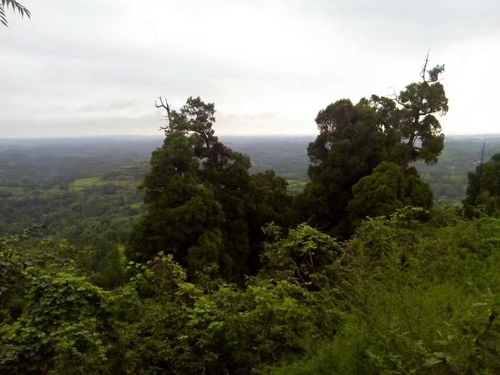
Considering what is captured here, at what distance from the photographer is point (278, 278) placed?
6.09 meters

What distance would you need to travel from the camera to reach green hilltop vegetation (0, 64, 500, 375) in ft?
10.7

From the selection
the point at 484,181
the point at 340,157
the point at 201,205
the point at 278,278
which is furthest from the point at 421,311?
the point at 484,181

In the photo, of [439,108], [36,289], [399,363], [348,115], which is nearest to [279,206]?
[348,115]

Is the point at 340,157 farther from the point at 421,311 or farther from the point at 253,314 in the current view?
the point at 421,311

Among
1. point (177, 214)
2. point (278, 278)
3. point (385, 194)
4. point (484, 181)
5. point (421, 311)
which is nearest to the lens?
point (421, 311)

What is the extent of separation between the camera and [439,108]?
1341 cm

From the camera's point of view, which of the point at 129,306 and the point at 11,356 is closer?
the point at 11,356

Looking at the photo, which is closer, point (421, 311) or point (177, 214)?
point (421, 311)

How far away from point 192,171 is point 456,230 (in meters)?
8.10

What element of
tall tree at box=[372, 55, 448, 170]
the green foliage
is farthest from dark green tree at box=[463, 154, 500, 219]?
the green foliage

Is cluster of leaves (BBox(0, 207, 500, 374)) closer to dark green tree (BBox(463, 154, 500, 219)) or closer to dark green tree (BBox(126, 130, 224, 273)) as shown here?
dark green tree (BBox(126, 130, 224, 273))

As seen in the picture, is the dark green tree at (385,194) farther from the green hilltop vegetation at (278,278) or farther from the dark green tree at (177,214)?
the dark green tree at (177,214)

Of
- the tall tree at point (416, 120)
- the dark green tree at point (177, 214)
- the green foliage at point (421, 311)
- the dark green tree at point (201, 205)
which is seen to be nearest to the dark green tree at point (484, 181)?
the tall tree at point (416, 120)

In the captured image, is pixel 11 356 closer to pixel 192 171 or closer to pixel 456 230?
pixel 456 230
